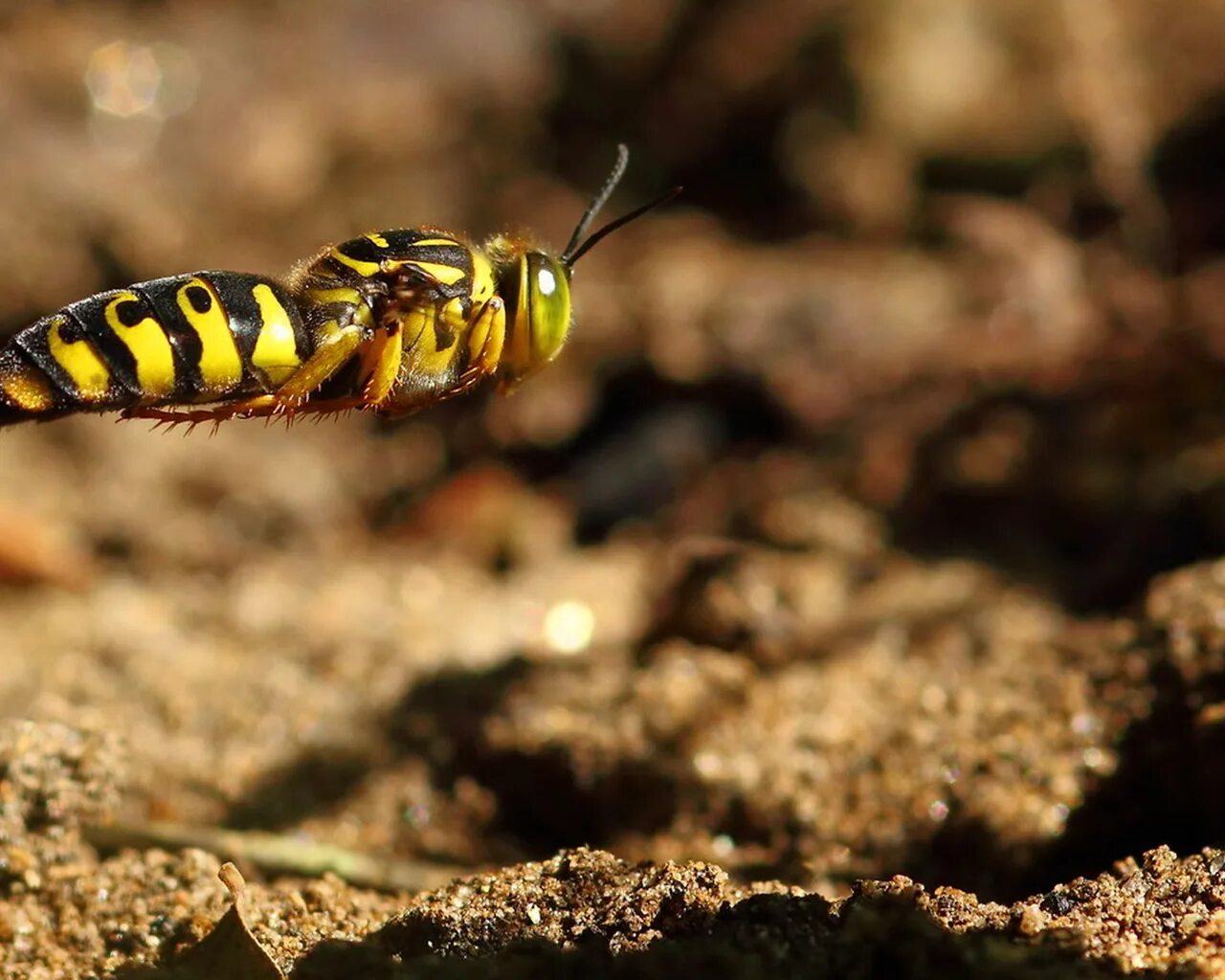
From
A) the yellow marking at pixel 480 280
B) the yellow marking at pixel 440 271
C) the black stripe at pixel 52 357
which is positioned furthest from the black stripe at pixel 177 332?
the yellow marking at pixel 480 280

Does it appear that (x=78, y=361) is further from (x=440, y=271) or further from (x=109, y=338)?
(x=440, y=271)

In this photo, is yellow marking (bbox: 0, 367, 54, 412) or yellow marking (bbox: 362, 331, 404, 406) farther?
yellow marking (bbox: 362, 331, 404, 406)

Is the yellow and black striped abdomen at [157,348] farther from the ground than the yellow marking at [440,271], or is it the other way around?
the yellow marking at [440,271]

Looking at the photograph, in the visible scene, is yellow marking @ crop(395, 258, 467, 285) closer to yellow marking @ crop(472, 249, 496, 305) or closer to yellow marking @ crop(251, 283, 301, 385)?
yellow marking @ crop(472, 249, 496, 305)

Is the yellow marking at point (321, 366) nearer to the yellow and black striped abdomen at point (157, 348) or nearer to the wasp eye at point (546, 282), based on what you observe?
the yellow and black striped abdomen at point (157, 348)

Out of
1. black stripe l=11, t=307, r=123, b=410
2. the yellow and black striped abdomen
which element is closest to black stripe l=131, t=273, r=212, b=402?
the yellow and black striped abdomen

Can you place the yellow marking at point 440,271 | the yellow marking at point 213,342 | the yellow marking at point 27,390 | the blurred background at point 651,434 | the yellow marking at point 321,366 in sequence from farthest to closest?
the blurred background at point 651,434
the yellow marking at point 440,271
the yellow marking at point 321,366
the yellow marking at point 213,342
the yellow marking at point 27,390
